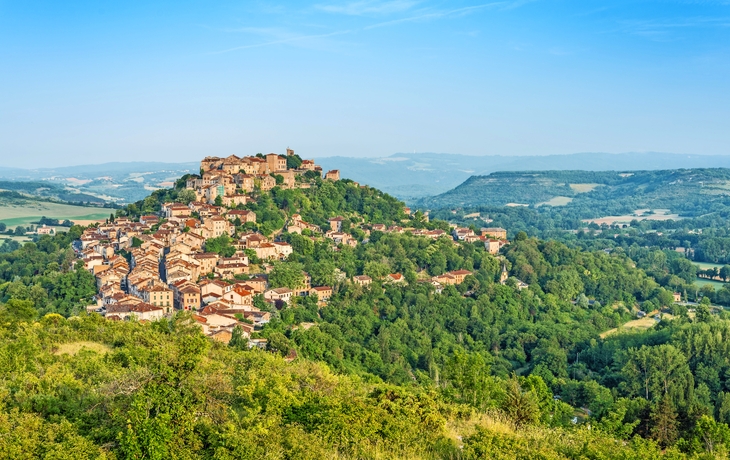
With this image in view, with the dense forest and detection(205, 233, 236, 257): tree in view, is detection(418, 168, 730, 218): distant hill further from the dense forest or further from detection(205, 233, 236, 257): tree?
detection(205, 233, 236, 257): tree

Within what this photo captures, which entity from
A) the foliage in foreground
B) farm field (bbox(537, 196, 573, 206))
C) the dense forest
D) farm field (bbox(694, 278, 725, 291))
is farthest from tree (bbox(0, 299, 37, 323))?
farm field (bbox(537, 196, 573, 206))

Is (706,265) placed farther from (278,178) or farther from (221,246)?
(221,246)

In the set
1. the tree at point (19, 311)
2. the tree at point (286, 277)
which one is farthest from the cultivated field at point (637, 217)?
the tree at point (19, 311)

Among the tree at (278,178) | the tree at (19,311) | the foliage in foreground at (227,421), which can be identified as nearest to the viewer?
Answer: the foliage in foreground at (227,421)

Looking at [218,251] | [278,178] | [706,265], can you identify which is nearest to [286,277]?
[218,251]

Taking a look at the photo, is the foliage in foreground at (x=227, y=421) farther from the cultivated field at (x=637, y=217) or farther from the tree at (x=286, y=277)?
the cultivated field at (x=637, y=217)
